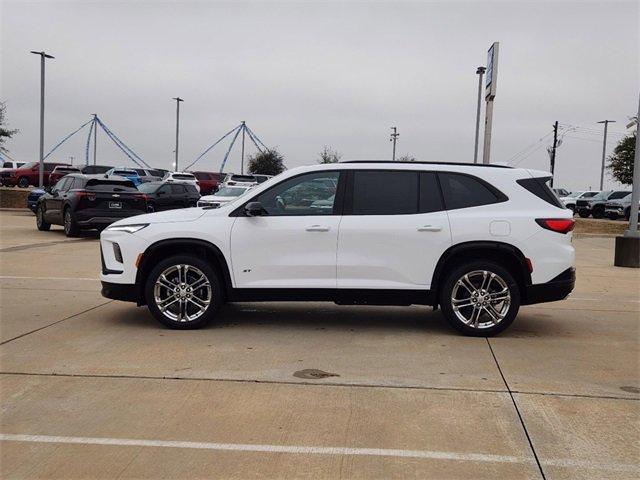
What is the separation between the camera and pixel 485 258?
699 cm

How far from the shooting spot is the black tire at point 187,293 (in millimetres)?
6953

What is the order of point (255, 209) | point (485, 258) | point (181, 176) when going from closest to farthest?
point (255, 209)
point (485, 258)
point (181, 176)

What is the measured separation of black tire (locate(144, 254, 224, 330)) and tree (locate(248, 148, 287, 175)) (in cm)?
7201

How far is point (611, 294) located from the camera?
1026 cm

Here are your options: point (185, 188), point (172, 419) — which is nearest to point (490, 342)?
point (172, 419)

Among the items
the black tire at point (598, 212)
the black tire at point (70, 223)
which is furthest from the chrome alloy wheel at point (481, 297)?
the black tire at point (598, 212)

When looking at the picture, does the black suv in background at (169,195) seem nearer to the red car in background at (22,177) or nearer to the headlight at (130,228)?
the headlight at (130,228)

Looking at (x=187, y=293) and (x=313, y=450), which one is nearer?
(x=313, y=450)

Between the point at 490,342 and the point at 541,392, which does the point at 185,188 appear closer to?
the point at 490,342

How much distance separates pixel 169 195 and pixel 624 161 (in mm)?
42037

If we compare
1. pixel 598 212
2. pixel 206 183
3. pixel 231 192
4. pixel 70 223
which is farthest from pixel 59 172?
pixel 598 212

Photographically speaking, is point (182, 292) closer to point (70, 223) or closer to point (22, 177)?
point (70, 223)

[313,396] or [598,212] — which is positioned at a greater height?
[598,212]

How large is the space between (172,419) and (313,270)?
9.01ft
